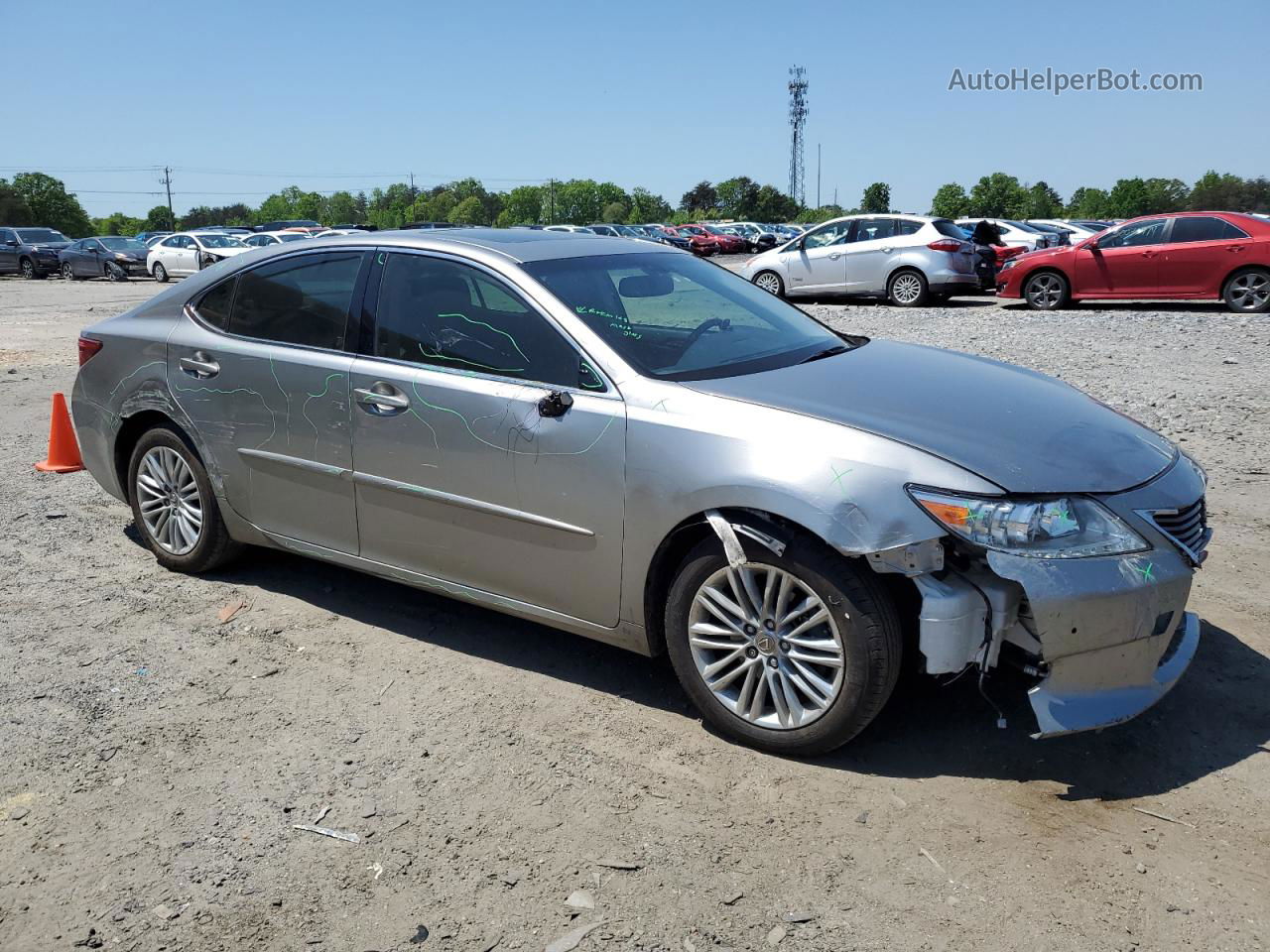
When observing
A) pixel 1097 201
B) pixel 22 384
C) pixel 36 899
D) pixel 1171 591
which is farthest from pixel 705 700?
pixel 1097 201

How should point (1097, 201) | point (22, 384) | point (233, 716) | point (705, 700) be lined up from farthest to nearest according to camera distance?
point (1097, 201), point (22, 384), point (233, 716), point (705, 700)

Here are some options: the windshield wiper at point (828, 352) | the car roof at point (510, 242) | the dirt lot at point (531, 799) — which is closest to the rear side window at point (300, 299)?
the car roof at point (510, 242)

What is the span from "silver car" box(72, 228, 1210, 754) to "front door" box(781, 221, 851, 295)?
48.4 feet

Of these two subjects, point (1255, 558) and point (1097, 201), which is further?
point (1097, 201)

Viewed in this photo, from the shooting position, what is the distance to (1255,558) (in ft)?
17.4

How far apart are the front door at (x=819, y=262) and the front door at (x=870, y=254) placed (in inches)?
Result: 7.1

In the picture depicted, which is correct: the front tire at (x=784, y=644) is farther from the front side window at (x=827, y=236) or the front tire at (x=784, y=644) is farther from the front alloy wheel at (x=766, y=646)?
the front side window at (x=827, y=236)

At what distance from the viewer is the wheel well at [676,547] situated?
3.40 meters

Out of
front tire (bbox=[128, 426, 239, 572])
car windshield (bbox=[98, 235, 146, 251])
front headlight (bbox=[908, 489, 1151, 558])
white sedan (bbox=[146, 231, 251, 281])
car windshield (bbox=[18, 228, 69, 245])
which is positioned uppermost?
car windshield (bbox=[18, 228, 69, 245])

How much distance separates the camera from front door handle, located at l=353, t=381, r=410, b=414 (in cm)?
424

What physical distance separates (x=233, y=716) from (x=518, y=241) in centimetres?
222

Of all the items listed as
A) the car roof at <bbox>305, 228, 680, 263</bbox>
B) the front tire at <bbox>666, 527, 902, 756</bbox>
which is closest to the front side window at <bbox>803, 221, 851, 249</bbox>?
the car roof at <bbox>305, 228, 680, 263</bbox>

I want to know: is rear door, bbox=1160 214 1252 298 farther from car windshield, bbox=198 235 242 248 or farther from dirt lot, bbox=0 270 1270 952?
car windshield, bbox=198 235 242 248

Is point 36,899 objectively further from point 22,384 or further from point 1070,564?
point 22,384
